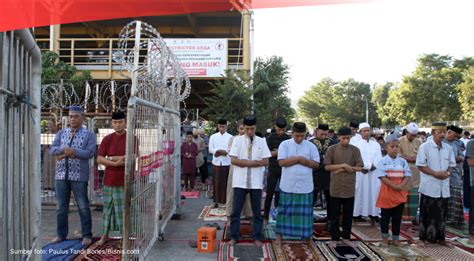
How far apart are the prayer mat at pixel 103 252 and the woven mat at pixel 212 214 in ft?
7.16

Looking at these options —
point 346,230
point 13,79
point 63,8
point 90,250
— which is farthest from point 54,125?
point 63,8

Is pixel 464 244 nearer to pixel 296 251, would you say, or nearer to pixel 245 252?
pixel 296 251

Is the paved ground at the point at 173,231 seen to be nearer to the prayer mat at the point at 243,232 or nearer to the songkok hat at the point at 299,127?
the prayer mat at the point at 243,232

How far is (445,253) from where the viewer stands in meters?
5.45

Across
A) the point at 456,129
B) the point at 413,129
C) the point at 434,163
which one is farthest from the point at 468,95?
the point at 434,163

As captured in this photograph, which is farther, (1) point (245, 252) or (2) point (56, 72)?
(2) point (56, 72)

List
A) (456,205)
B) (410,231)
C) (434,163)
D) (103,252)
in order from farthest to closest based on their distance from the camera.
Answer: (456,205) < (410,231) < (434,163) < (103,252)

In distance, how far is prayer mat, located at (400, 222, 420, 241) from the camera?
6.32 metres

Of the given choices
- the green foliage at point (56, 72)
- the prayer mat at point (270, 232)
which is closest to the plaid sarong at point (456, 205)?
the prayer mat at point (270, 232)

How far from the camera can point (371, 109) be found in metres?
72.2

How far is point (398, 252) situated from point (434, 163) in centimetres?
133

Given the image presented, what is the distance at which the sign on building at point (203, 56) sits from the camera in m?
15.4

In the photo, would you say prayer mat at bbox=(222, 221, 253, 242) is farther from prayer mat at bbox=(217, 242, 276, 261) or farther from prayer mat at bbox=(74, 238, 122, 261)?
prayer mat at bbox=(74, 238, 122, 261)

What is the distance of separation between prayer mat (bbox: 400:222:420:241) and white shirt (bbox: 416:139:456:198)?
81 centimetres
